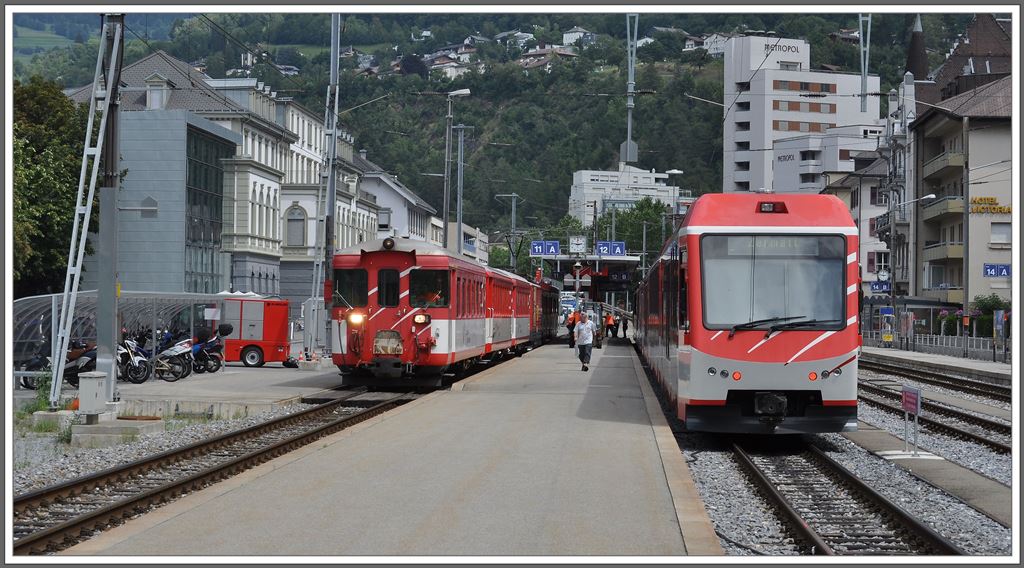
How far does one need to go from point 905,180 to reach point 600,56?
53721 millimetres

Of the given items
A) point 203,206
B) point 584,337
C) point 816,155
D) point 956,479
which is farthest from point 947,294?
point 956,479

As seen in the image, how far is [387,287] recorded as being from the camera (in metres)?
28.1

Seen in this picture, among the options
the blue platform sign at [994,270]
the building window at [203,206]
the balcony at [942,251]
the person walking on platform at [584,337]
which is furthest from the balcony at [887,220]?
the person walking on platform at [584,337]

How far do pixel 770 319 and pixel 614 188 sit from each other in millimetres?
144489

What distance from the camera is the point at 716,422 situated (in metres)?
17.0

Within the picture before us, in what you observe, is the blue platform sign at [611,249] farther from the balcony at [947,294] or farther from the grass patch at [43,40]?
the grass patch at [43,40]

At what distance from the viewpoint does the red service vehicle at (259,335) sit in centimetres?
→ 3931

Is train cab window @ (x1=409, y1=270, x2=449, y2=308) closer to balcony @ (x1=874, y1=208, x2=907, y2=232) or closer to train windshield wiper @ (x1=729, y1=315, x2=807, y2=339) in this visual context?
train windshield wiper @ (x1=729, y1=315, x2=807, y2=339)

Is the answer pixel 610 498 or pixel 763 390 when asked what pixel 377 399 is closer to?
pixel 763 390

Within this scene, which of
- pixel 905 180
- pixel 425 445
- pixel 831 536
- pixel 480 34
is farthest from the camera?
pixel 480 34

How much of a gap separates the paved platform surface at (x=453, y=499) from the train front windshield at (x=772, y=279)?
6.27 ft

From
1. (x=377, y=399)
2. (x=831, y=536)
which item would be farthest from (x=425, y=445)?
(x=377, y=399)

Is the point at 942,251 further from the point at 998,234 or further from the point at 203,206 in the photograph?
the point at 203,206

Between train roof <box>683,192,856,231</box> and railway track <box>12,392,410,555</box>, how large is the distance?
620 centimetres
